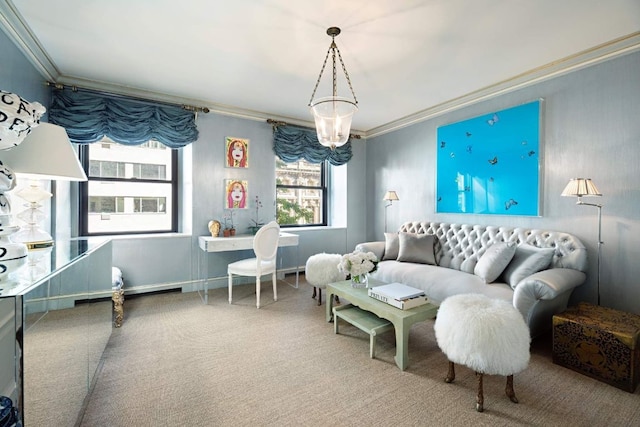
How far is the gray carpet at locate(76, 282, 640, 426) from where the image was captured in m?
1.61

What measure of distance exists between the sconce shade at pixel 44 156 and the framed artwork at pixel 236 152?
94.5 inches

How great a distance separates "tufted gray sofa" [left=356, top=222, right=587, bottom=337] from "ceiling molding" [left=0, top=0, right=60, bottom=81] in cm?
376

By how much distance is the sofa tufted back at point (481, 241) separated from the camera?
2.62 meters

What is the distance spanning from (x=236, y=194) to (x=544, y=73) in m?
3.87

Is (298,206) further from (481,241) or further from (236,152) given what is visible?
(481,241)

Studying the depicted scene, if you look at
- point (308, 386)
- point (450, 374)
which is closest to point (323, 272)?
point (308, 386)

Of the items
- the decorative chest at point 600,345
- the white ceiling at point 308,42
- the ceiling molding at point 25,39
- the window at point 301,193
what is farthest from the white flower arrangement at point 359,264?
Answer: the ceiling molding at point 25,39

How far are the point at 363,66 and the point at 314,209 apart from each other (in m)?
2.82

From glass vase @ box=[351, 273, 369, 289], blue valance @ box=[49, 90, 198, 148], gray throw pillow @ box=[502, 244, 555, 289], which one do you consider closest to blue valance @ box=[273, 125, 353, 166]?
blue valance @ box=[49, 90, 198, 148]

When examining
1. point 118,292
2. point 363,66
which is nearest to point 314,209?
point 363,66

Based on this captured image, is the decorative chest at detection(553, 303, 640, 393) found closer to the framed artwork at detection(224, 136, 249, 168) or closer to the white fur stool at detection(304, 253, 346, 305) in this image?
the white fur stool at detection(304, 253, 346, 305)

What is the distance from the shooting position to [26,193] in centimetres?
176

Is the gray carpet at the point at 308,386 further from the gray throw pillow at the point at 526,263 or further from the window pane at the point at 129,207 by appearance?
the window pane at the point at 129,207

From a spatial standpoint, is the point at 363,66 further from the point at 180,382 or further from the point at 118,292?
the point at 118,292
